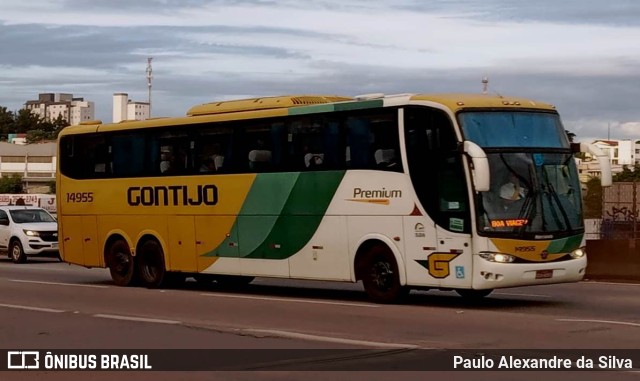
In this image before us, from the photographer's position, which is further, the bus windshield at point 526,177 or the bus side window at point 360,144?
the bus side window at point 360,144

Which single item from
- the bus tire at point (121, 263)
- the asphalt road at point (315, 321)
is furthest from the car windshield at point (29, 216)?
the asphalt road at point (315, 321)

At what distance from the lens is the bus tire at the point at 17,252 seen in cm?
3578

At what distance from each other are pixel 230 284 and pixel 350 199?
5811mm

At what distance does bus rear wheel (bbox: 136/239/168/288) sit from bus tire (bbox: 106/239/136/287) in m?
0.21

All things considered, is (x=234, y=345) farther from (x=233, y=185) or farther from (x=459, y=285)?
(x=233, y=185)

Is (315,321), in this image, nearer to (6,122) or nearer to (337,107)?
(337,107)

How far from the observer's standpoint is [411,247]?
17906 millimetres

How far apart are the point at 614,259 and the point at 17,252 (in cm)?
1926

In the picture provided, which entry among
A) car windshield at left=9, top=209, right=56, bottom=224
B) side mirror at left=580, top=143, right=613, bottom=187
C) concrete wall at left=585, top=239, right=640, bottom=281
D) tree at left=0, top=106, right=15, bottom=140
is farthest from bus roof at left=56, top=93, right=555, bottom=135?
tree at left=0, top=106, right=15, bottom=140

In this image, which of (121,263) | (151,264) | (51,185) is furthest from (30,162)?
(151,264)

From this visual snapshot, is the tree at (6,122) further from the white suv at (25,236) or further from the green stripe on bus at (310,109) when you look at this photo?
the green stripe on bus at (310,109)

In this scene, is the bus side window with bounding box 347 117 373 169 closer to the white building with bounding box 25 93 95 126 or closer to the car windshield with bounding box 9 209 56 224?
the car windshield with bounding box 9 209 56 224

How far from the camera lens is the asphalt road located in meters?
12.8

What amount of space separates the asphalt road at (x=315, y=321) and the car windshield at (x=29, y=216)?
14.7 m
